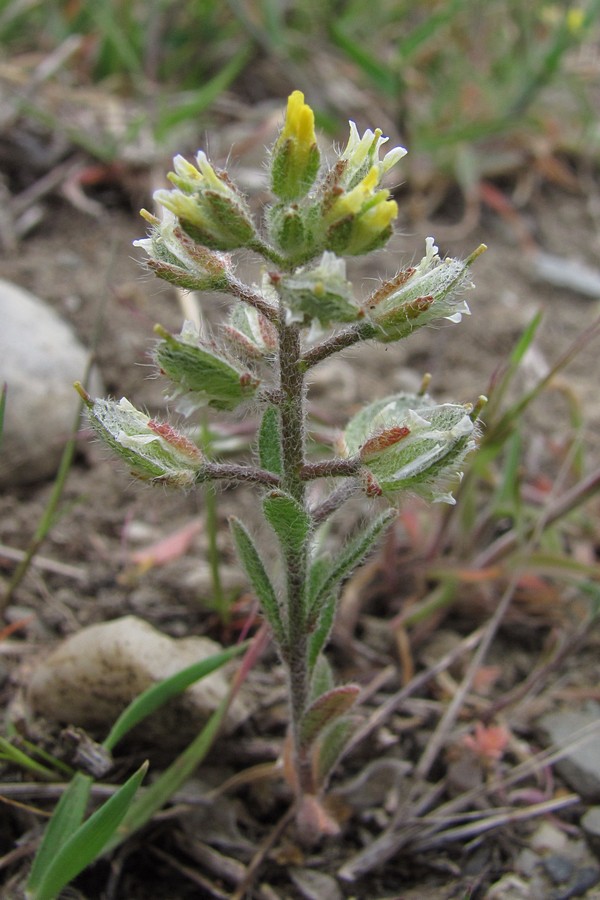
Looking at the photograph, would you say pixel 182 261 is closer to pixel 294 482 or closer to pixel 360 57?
pixel 294 482

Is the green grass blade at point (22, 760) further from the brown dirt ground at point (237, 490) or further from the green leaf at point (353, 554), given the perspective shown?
the green leaf at point (353, 554)

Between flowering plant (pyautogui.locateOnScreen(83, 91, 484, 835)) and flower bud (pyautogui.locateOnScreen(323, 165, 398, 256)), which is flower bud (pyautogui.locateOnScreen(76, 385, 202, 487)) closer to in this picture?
flowering plant (pyautogui.locateOnScreen(83, 91, 484, 835))

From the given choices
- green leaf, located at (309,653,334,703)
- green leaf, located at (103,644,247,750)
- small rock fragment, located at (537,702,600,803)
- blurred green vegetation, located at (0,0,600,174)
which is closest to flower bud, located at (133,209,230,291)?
green leaf, located at (103,644,247,750)

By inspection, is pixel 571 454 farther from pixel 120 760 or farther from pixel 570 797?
pixel 120 760

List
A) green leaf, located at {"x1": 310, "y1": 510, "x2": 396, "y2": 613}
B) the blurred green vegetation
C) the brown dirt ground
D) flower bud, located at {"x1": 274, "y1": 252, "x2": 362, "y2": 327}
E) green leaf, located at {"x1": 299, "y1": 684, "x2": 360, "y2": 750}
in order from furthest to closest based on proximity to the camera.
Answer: the blurred green vegetation
the brown dirt ground
green leaf, located at {"x1": 299, "y1": 684, "x2": 360, "y2": 750}
green leaf, located at {"x1": 310, "y1": 510, "x2": 396, "y2": 613}
flower bud, located at {"x1": 274, "y1": 252, "x2": 362, "y2": 327}

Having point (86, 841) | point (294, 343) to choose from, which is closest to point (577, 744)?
point (86, 841)

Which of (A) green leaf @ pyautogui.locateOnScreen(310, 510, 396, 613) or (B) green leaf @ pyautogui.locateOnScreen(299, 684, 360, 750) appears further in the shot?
(B) green leaf @ pyautogui.locateOnScreen(299, 684, 360, 750)
